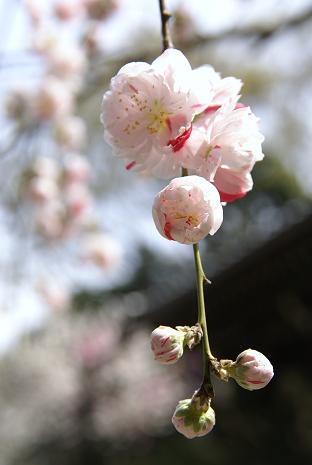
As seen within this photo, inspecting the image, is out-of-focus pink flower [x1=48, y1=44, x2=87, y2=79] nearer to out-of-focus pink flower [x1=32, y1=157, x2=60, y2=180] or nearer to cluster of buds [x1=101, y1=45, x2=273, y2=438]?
out-of-focus pink flower [x1=32, y1=157, x2=60, y2=180]

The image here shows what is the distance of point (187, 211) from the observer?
67cm

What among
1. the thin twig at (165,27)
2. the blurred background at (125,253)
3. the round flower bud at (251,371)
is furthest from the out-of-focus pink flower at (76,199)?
the round flower bud at (251,371)

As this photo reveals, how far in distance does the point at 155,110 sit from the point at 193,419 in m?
0.33

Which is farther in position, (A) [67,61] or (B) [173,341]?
(A) [67,61]

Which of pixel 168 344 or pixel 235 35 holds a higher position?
pixel 168 344

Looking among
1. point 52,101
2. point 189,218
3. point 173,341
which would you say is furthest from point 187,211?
point 52,101

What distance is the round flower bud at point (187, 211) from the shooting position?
667mm

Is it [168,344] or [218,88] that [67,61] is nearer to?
[218,88]

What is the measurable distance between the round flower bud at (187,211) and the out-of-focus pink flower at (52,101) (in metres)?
2.04

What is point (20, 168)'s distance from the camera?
254 cm

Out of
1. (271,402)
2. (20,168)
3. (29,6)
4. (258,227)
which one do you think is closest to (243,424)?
(271,402)

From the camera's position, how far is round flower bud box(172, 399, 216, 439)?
2.11 ft

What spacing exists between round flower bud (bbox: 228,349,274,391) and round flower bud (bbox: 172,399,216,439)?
4 cm

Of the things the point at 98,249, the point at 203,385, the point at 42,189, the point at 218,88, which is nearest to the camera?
the point at 203,385
